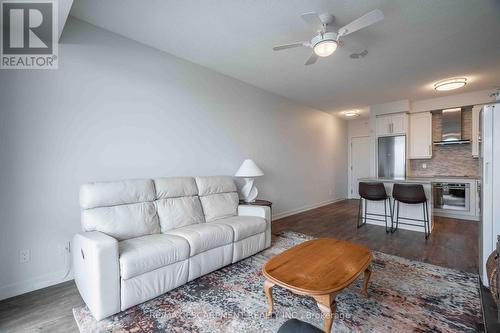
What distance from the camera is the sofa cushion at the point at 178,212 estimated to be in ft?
8.66

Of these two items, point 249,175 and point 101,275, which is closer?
point 101,275

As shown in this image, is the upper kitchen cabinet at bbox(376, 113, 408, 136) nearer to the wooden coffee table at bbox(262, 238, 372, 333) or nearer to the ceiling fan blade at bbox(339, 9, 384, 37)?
the ceiling fan blade at bbox(339, 9, 384, 37)

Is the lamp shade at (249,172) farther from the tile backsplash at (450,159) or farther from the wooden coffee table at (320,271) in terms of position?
the tile backsplash at (450,159)

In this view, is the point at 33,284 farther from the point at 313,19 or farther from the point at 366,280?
the point at 313,19

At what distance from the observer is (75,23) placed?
237 centimetres

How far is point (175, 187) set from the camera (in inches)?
113

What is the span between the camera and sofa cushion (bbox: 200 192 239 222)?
3.07m

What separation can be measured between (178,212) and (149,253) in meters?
0.81

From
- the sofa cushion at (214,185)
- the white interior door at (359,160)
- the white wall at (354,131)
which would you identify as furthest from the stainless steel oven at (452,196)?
the sofa cushion at (214,185)

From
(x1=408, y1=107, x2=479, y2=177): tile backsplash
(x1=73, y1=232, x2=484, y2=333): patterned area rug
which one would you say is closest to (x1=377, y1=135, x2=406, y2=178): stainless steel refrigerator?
(x1=408, y1=107, x2=479, y2=177): tile backsplash

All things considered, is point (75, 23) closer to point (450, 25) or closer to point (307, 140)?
point (450, 25)

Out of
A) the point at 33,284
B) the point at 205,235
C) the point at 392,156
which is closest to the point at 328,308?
the point at 205,235

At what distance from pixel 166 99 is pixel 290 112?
117 inches

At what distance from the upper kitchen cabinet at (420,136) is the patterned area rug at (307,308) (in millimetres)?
3788
